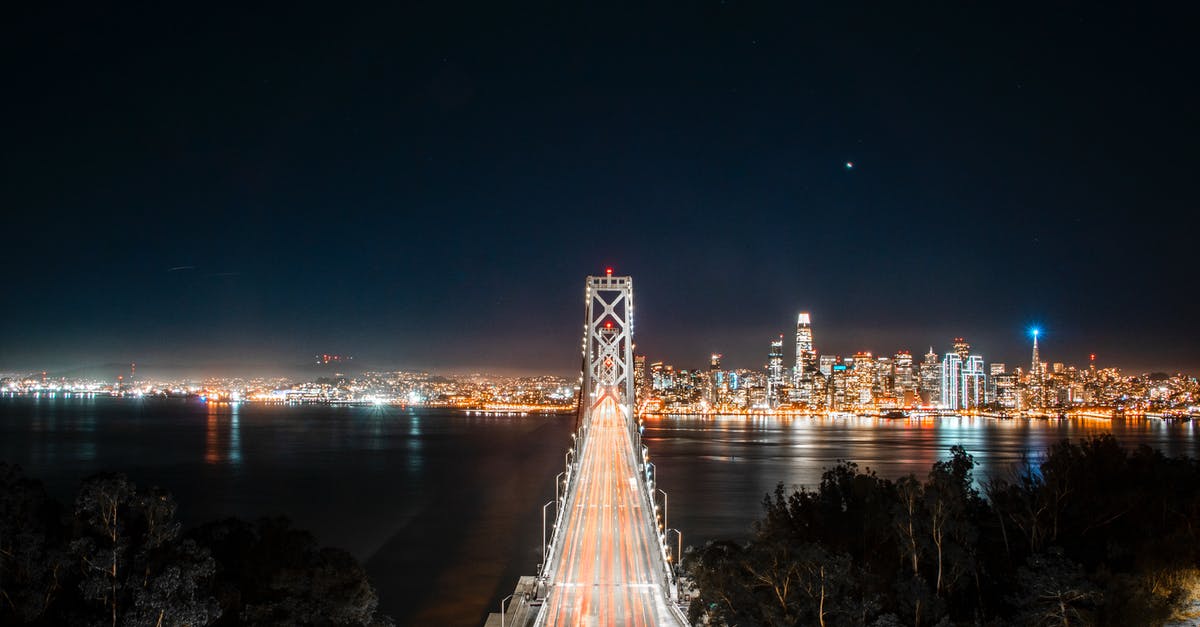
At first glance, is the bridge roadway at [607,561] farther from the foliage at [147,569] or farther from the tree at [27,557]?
the tree at [27,557]

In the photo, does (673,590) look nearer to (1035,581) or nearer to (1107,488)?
(1035,581)

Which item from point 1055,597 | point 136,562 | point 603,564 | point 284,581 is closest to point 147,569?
point 136,562

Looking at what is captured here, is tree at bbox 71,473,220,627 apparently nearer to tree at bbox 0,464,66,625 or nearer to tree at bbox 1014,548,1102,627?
tree at bbox 0,464,66,625

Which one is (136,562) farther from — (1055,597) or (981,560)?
(981,560)

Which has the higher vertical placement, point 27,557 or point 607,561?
point 27,557

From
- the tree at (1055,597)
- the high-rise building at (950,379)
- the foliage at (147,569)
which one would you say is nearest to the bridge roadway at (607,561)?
the foliage at (147,569)

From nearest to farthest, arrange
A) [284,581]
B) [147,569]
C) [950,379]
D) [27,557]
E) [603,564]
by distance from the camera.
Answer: [147,569], [27,557], [284,581], [603,564], [950,379]

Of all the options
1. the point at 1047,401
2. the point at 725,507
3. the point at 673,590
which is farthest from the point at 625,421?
the point at 1047,401

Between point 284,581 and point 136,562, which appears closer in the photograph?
point 136,562
